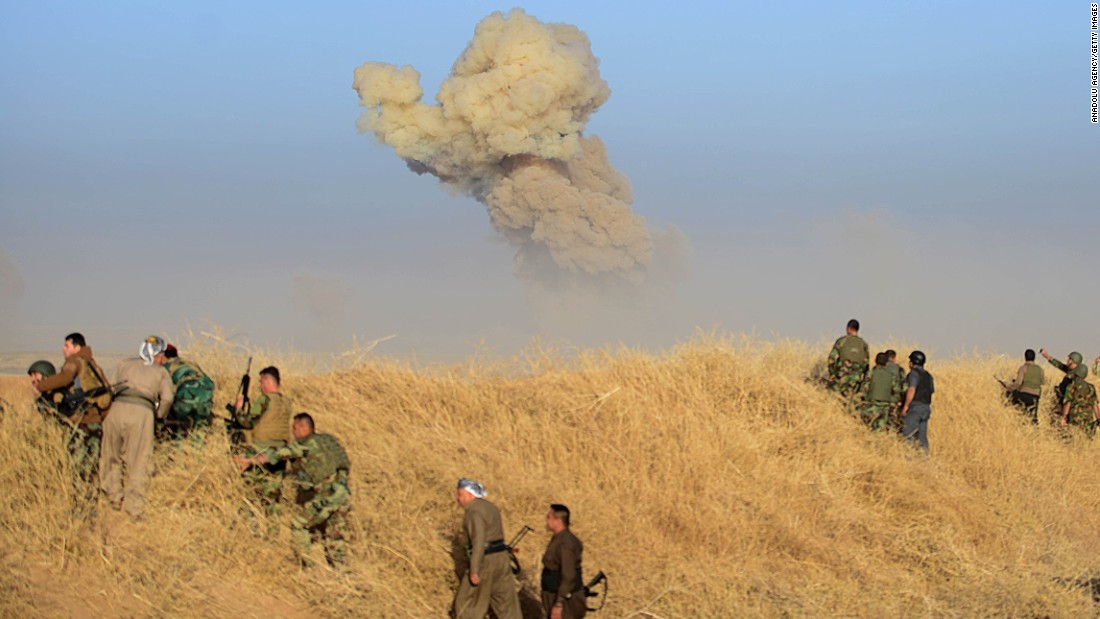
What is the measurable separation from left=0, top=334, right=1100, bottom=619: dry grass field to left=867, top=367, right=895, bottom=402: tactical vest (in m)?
0.60

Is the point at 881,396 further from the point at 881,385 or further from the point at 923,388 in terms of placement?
the point at 923,388

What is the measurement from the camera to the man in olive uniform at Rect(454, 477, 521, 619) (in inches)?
320

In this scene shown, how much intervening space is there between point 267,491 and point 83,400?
2226 mm

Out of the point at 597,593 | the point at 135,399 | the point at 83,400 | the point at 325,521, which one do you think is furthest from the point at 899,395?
the point at 83,400

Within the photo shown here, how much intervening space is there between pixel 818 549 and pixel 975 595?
1.44m

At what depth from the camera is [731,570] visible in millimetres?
10086

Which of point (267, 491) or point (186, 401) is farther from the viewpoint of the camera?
point (186, 401)

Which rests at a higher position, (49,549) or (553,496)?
(553,496)

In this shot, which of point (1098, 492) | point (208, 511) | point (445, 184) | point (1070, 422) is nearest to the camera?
point (208, 511)

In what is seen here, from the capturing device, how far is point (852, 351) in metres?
15.2

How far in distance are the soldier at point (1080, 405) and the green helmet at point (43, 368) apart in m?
14.2

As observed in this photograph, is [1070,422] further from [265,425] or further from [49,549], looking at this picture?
[49,549]

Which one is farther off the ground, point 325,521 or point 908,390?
point 908,390

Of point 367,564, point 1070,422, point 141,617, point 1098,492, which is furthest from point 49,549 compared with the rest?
point 1070,422
